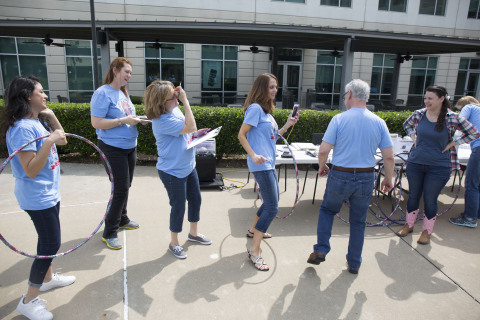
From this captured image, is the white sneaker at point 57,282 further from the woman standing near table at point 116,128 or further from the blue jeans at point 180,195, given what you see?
the blue jeans at point 180,195

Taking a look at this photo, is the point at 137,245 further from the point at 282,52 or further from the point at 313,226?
the point at 282,52

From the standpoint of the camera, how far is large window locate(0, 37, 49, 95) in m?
15.4

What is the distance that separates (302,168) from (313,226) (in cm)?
309

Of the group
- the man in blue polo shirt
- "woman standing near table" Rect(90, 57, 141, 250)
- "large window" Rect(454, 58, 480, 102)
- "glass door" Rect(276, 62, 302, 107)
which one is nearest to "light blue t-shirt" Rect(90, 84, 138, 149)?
"woman standing near table" Rect(90, 57, 141, 250)

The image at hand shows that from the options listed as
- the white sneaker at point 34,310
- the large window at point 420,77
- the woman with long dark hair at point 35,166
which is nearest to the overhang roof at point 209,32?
the large window at point 420,77

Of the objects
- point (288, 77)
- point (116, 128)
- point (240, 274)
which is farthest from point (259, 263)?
point (288, 77)

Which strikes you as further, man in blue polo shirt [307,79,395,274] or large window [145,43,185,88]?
large window [145,43,185,88]

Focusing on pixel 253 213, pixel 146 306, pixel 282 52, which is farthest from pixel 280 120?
pixel 282 52

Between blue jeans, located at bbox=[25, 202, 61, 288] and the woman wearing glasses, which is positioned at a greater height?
the woman wearing glasses

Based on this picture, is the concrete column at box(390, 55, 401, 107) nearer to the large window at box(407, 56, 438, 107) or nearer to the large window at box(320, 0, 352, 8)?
the large window at box(407, 56, 438, 107)

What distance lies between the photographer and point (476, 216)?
4.45m

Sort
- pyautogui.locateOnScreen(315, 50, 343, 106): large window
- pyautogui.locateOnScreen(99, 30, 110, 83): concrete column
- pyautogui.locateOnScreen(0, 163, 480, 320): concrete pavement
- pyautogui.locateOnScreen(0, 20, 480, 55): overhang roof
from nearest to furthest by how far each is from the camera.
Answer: pyautogui.locateOnScreen(0, 163, 480, 320): concrete pavement → pyautogui.locateOnScreen(99, 30, 110, 83): concrete column → pyautogui.locateOnScreen(0, 20, 480, 55): overhang roof → pyautogui.locateOnScreen(315, 50, 343, 106): large window

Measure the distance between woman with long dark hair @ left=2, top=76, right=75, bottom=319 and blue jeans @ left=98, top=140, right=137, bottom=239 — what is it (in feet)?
2.74

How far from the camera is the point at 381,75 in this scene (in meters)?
19.9
